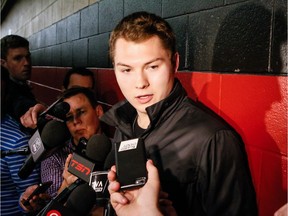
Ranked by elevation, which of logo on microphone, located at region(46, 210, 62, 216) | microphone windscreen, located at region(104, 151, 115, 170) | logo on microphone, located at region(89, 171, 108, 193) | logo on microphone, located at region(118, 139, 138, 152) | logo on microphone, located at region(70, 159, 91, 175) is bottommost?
logo on microphone, located at region(46, 210, 62, 216)

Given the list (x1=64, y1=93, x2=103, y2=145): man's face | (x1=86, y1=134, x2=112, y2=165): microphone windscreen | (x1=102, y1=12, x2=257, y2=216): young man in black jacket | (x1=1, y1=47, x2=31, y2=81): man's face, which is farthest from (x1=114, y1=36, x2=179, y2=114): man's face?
(x1=1, y1=47, x2=31, y2=81): man's face

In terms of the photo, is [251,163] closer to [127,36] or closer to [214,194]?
[214,194]

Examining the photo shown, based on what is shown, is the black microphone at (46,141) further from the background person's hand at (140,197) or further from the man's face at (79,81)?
the man's face at (79,81)

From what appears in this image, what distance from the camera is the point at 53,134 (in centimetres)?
134

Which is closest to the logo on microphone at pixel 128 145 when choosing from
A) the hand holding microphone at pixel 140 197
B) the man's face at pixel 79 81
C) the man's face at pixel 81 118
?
the hand holding microphone at pixel 140 197

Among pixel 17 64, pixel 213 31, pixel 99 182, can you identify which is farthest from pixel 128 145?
pixel 17 64

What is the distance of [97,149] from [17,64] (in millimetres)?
2119

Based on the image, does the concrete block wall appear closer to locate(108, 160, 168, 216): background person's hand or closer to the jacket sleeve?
the jacket sleeve

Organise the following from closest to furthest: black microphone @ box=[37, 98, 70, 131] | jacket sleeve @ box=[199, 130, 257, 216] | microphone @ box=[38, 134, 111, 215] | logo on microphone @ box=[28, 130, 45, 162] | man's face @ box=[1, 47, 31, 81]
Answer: jacket sleeve @ box=[199, 130, 257, 216] → microphone @ box=[38, 134, 111, 215] → logo on microphone @ box=[28, 130, 45, 162] → black microphone @ box=[37, 98, 70, 131] → man's face @ box=[1, 47, 31, 81]

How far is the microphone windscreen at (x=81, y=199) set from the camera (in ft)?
3.34

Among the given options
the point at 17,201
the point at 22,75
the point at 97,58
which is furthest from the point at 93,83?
the point at 17,201

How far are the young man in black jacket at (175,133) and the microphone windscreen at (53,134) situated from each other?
0.96 ft

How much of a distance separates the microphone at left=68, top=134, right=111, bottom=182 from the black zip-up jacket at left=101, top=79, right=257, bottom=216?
56 millimetres

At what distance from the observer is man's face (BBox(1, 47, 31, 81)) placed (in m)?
2.93
